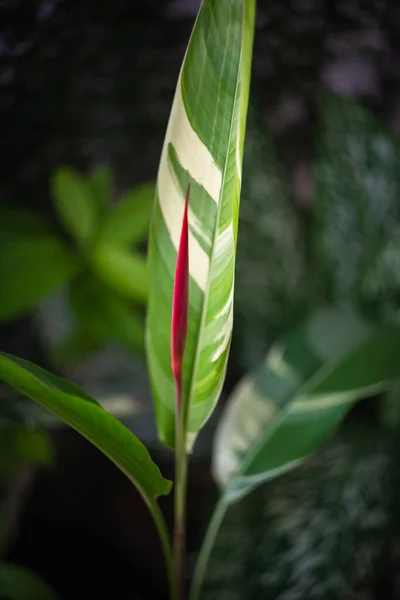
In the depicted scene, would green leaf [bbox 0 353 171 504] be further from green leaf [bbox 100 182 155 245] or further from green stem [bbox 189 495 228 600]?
green leaf [bbox 100 182 155 245]

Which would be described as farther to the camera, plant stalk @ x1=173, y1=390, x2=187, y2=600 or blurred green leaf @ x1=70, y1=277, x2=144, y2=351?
blurred green leaf @ x1=70, y1=277, x2=144, y2=351

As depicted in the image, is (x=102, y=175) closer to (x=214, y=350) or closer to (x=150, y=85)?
(x=150, y=85)

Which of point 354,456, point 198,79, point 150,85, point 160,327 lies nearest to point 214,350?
point 160,327

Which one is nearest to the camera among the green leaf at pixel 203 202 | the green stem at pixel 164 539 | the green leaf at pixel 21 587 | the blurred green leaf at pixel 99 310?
the green leaf at pixel 203 202

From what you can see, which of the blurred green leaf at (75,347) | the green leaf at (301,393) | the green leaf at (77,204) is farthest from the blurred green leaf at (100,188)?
the green leaf at (301,393)

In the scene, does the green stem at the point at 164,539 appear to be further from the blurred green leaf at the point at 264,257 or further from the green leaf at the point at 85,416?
the blurred green leaf at the point at 264,257

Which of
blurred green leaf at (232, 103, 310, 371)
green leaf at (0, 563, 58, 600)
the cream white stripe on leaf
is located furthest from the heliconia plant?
blurred green leaf at (232, 103, 310, 371)

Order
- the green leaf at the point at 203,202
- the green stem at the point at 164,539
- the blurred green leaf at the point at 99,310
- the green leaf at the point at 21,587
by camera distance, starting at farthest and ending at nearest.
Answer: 1. the blurred green leaf at the point at 99,310
2. the green leaf at the point at 21,587
3. the green stem at the point at 164,539
4. the green leaf at the point at 203,202

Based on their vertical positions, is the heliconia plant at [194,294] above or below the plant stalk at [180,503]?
above
